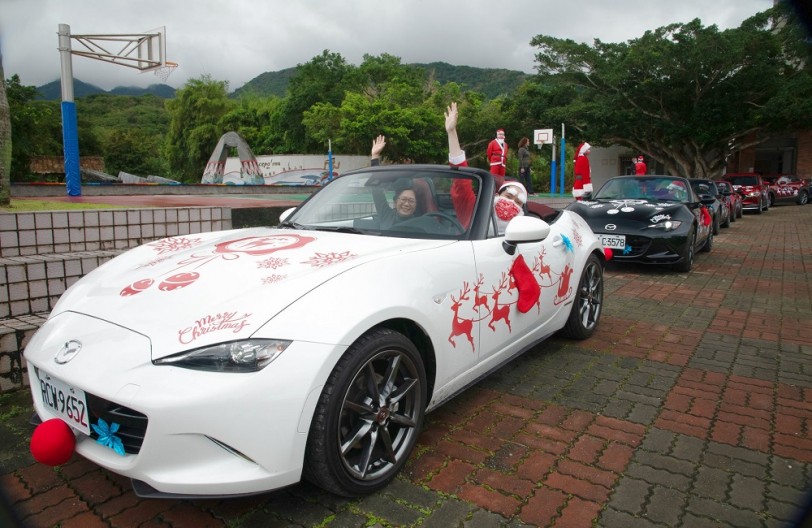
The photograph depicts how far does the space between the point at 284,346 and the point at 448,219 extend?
1.47 meters

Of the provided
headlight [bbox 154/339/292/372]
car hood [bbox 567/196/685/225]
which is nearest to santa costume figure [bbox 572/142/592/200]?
car hood [bbox 567/196/685/225]

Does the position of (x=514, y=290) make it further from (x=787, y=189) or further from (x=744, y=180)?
(x=787, y=189)

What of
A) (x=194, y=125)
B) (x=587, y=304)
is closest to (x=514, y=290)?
(x=587, y=304)

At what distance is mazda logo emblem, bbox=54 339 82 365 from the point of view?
6.42ft

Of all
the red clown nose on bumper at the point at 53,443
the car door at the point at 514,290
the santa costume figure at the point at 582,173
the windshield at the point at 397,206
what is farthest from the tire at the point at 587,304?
the santa costume figure at the point at 582,173

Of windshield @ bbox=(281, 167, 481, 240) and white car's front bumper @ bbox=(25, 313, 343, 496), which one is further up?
windshield @ bbox=(281, 167, 481, 240)

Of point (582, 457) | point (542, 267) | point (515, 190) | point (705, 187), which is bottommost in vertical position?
point (582, 457)

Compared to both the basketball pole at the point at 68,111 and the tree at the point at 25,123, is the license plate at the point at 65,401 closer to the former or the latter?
the basketball pole at the point at 68,111

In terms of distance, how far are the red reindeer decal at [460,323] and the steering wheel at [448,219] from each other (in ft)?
1.34

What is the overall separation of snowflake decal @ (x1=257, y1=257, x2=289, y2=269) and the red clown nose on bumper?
936mm

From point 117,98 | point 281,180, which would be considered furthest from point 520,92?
point 117,98

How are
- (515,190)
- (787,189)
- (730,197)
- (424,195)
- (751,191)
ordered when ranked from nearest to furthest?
(424,195) → (515,190) → (730,197) → (751,191) → (787,189)

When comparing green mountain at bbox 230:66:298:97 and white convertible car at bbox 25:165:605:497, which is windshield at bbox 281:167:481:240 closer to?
white convertible car at bbox 25:165:605:497

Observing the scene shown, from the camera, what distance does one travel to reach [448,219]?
301 centimetres
